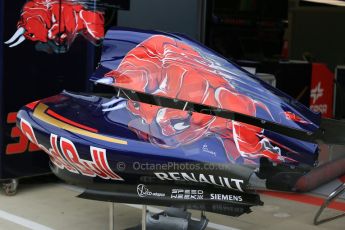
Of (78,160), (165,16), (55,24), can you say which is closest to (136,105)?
(78,160)

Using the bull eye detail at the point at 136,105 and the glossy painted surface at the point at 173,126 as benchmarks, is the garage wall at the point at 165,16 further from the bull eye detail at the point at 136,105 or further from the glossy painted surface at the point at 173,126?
the bull eye detail at the point at 136,105

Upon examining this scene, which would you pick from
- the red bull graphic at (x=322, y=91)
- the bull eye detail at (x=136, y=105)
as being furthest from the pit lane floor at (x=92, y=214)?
the red bull graphic at (x=322, y=91)

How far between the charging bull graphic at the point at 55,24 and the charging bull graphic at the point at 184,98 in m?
2.31

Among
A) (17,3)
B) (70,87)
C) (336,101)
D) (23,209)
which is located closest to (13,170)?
(23,209)

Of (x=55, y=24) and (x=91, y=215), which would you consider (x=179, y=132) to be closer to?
(x=91, y=215)

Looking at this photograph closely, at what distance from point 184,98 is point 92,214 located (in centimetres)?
228

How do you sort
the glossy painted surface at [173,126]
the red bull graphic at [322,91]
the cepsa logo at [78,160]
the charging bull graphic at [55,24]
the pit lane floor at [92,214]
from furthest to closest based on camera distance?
the red bull graphic at [322,91] < the charging bull graphic at [55,24] < the pit lane floor at [92,214] < the cepsa logo at [78,160] < the glossy painted surface at [173,126]

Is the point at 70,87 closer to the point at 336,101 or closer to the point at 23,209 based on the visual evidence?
the point at 23,209

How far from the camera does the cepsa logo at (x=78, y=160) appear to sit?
13.5ft

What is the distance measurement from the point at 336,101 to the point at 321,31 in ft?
21.1

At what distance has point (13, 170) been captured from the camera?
634 centimetres

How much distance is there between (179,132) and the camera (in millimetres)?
3992

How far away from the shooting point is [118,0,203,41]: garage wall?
30.1ft

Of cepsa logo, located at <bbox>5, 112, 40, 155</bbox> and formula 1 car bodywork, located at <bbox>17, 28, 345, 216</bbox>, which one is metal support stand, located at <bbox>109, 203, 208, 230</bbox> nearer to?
formula 1 car bodywork, located at <bbox>17, 28, 345, 216</bbox>
